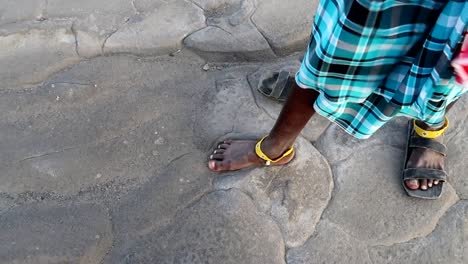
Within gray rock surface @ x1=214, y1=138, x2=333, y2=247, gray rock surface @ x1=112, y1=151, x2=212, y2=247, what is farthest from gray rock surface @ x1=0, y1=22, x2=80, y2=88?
gray rock surface @ x1=214, y1=138, x2=333, y2=247

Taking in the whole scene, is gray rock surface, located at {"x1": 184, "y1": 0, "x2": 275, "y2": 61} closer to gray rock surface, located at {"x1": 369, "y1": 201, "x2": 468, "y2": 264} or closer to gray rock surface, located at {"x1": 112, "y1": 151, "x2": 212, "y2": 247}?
gray rock surface, located at {"x1": 112, "y1": 151, "x2": 212, "y2": 247}

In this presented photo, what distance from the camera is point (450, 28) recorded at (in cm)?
85

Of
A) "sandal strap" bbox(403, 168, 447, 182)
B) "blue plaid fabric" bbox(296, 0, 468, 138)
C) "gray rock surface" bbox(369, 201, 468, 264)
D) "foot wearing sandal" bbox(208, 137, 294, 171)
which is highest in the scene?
"blue plaid fabric" bbox(296, 0, 468, 138)

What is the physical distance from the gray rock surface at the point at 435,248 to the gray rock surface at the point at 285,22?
3.05 ft

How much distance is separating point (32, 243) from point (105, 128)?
0.49m

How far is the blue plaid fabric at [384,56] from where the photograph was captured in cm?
84

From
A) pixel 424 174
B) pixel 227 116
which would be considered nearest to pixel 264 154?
pixel 227 116

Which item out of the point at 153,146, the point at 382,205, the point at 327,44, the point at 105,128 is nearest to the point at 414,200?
the point at 382,205

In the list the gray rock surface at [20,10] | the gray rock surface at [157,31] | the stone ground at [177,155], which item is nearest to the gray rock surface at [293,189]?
the stone ground at [177,155]

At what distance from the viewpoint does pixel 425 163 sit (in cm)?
157

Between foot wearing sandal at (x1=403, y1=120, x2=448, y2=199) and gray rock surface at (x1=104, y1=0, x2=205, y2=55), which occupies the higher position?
gray rock surface at (x1=104, y1=0, x2=205, y2=55)

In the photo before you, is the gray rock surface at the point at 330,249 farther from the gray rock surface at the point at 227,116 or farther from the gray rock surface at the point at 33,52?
the gray rock surface at the point at 33,52

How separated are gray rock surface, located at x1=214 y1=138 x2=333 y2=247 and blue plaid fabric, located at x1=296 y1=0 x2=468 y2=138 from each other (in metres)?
0.44

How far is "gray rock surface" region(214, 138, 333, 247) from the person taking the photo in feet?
4.90
